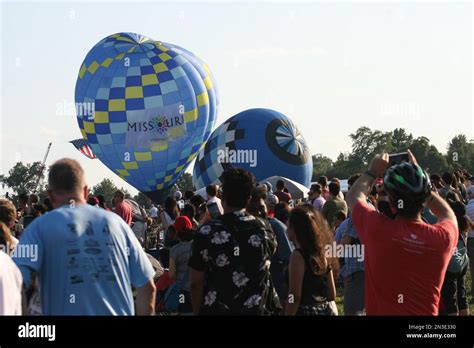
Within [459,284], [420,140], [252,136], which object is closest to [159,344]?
[459,284]

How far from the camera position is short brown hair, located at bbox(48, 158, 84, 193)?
15.6 ft

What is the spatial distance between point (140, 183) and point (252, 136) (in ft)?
13.5

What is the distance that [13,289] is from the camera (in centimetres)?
451

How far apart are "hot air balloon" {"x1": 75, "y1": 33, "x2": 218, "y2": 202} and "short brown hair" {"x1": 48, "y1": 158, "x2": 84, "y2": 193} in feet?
79.4

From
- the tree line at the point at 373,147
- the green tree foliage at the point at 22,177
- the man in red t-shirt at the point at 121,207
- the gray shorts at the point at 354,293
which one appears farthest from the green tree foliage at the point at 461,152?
the gray shorts at the point at 354,293

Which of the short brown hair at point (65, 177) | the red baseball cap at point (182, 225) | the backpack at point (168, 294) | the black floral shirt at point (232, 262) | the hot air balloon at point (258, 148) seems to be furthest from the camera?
the hot air balloon at point (258, 148)

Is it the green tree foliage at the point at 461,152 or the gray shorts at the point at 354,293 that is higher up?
the green tree foliage at the point at 461,152

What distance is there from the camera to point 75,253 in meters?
4.65

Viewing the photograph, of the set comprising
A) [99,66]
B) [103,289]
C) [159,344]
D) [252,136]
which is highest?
[99,66]

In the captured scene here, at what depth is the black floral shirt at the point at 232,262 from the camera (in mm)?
5508

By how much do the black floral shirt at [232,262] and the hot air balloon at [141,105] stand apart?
2354 centimetres

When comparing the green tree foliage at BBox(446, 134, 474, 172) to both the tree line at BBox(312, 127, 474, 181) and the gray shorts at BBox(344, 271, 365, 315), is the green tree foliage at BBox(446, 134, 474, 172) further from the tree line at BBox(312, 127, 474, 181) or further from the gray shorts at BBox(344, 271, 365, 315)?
A: the gray shorts at BBox(344, 271, 365, 315)

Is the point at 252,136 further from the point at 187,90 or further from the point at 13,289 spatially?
the point at 13,289

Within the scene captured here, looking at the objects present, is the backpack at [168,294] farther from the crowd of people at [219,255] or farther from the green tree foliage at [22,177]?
the green tree foliage at [22,177]
